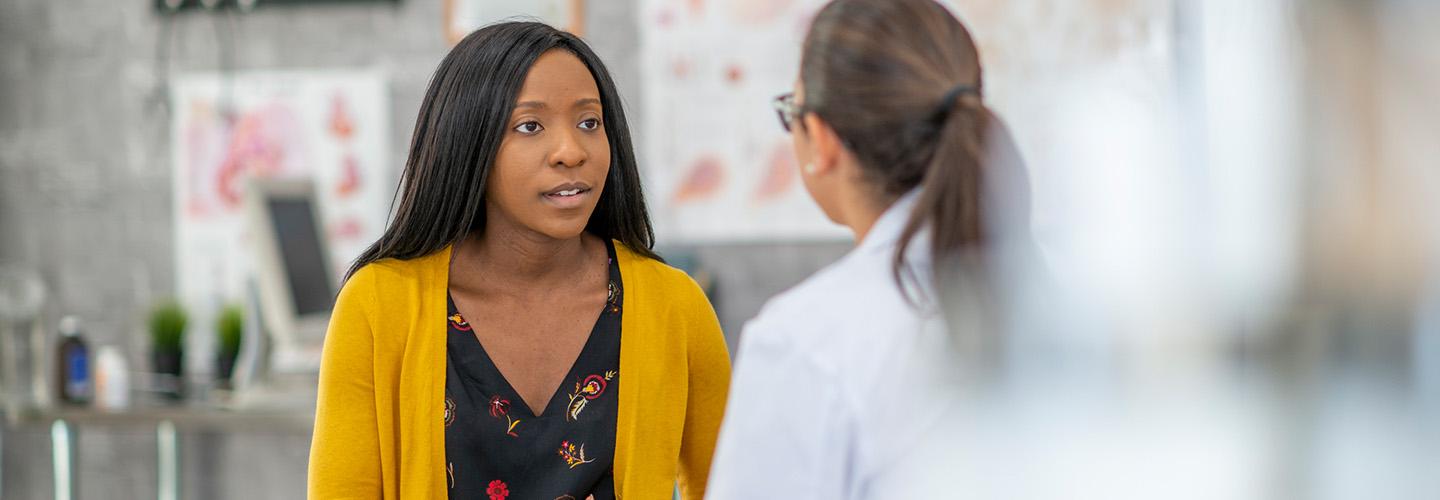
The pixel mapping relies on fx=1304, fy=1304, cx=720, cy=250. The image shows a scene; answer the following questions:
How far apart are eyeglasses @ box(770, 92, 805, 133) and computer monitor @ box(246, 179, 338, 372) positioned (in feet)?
7.01

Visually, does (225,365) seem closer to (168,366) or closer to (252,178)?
(168,366)

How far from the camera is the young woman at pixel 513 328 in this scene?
1082 millimetres

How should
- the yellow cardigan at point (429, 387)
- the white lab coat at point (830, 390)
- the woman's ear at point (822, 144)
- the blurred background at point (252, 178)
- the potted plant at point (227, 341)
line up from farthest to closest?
the potted plant at point (227, 341) → the blurred background at point (252, 178) → the yellow cardigan at point (429, 387) → the woman's ear at point (822, 144) → the white lab coat at point (830, 390)

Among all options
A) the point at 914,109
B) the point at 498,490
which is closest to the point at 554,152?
the point at 498,490

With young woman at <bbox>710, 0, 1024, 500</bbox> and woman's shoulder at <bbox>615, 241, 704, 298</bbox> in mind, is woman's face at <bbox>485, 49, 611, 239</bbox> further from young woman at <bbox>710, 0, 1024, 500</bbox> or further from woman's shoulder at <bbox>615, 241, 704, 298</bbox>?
young woman at <bbox>710, 0, 1024, 500</bbox>

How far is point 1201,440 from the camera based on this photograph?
30 centimetres

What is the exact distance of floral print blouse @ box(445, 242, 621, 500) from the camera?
1.10 metres

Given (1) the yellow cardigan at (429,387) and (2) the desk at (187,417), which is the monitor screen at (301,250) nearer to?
(2) the desk at (187,417)

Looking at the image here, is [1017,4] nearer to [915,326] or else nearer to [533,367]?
[533,367]

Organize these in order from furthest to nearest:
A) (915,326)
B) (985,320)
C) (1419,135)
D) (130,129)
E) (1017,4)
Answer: (130,129), (1017,4), (915,326), (985,320), (1419,135)

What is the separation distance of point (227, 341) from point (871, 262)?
8.85 feet

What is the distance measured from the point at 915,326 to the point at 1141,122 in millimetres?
435

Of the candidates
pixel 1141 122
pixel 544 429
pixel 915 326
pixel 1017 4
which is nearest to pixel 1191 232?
pixel 1141 122

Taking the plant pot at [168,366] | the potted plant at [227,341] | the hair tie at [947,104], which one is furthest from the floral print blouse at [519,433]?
the plant pot at [168,366]
